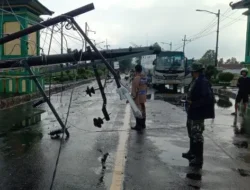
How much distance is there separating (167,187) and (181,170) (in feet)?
3.01

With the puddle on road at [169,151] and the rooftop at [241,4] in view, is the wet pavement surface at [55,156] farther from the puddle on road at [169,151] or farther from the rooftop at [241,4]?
the rooftop at [241,4]

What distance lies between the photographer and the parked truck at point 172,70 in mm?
26781

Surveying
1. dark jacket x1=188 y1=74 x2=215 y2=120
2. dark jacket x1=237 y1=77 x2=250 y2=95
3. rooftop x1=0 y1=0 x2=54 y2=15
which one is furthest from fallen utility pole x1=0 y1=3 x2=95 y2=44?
rooftop x1=0 y1=0 x2=54 y2=15

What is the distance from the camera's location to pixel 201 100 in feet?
19.7

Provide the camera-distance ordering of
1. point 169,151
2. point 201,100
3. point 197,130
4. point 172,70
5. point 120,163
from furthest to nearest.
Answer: point 172,70 < point 169,151 < point 197,130 < point 201,100 < point 120,163

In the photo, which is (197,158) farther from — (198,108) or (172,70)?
(172,70)

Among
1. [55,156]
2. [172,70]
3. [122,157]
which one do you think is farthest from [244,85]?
[172,70]

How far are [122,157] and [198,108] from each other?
169 centimetres

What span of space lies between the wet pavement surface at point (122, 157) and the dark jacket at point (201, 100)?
2.92 feet

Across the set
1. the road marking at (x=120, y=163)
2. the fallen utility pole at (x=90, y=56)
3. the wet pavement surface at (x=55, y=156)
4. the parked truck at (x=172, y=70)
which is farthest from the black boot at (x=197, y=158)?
the parked truck at (x=172, y=70)

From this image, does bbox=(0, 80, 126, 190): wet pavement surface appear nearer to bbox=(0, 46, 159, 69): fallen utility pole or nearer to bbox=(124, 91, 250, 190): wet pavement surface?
bbox=(124, 91, 250, 190): wet pavement surface

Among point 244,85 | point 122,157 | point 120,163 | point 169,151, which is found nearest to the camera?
point 120,163

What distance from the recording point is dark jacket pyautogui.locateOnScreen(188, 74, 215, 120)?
602 centimetres

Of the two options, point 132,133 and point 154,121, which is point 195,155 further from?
point 154,121
